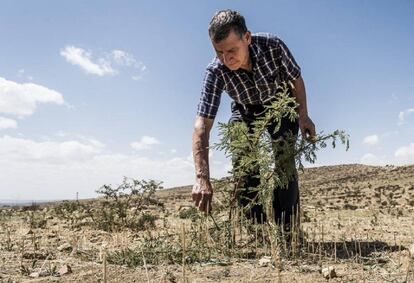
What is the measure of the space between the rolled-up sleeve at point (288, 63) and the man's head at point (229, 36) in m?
0.52

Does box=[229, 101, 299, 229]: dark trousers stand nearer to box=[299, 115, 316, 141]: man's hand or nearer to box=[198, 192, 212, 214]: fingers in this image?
box=[299, 115, 316, 141]: man's hand

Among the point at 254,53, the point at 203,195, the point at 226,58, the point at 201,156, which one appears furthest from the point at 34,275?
the point at 254,53

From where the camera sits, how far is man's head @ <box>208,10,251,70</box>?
12.6ft

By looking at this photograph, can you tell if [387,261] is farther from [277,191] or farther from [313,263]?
[277,191]

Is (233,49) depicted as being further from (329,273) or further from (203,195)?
(329,273)

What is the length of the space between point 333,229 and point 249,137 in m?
3.01

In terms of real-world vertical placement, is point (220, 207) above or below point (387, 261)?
above

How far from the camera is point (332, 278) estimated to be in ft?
11.2

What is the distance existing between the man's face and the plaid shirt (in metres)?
0.34

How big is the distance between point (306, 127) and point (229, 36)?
1190 mm

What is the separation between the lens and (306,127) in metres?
4.46

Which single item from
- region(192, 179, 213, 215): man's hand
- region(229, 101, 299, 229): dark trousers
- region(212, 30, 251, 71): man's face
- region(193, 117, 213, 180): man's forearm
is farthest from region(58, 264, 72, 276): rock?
region(212, 30, 251, 71): man's face

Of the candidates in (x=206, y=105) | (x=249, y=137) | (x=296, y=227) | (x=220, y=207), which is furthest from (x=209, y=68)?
(x=296, y=227)

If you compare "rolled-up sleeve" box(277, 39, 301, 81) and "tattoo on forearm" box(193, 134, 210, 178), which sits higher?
"rolled-up sleeve" box(277, 39, 301, 81)
